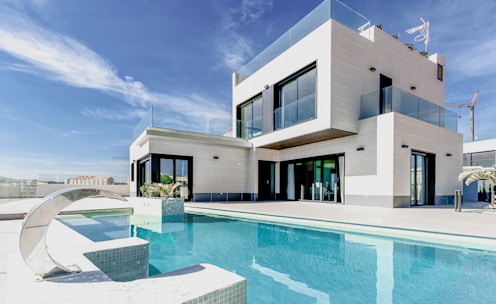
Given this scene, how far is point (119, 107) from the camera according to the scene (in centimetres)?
2436

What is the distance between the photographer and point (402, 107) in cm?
1023

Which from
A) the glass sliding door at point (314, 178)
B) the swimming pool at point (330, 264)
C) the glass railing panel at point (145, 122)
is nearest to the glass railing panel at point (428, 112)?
the glass sliding door at point (314, 178)

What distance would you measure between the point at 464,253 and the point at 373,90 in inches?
337

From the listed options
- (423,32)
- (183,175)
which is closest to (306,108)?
(183,175)

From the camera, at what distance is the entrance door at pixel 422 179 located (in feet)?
35.1

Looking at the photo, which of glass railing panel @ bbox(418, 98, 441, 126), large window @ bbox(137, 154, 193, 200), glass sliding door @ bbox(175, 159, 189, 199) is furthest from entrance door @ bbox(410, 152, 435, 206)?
glass sliding door @ bbox(175, 159, 189, 199)

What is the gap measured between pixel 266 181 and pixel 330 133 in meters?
5.39

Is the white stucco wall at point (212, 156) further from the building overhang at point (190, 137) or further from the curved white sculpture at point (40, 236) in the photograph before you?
the curved white sculpture at point (40, 236)

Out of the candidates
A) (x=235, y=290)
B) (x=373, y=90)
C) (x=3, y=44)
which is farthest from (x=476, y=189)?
(x=3, y=44)

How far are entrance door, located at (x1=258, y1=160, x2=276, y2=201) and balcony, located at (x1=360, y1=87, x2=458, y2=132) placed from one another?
5948 mm

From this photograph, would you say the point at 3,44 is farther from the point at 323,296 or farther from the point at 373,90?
the point at 373,90

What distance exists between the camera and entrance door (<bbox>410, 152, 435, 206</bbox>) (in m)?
10.7

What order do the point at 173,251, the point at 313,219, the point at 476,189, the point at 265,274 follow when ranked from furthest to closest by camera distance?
the point at 476,189
the point at 313,219
the point at 173,251
the point at 265,274

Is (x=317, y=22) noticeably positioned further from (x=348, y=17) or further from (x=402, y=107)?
(x=402, y=107)
